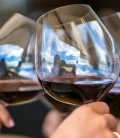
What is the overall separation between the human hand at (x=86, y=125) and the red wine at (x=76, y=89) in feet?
0.10

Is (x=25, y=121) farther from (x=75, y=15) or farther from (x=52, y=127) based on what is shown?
(x=75, y=15)

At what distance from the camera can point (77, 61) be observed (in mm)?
376

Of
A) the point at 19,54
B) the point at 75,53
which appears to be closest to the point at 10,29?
the point at 19,54

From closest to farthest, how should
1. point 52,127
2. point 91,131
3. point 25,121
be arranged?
point 91,131 < point 52,127 < point 25,121

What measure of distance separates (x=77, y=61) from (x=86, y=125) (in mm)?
80

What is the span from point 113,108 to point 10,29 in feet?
0.69

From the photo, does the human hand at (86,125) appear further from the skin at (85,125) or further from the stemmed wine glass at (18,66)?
the stemmed wine glass at (18,66)

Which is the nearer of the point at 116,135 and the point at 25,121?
the point at 116,135

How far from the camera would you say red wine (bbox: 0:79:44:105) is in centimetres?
45

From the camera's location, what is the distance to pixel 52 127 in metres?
0.48

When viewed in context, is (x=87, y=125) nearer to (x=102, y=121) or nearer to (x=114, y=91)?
(x=102, y=121)

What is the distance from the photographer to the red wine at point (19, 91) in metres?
0.45

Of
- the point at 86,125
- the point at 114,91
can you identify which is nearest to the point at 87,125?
the point at 86,125

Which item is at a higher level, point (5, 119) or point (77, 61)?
point (77, 61)
